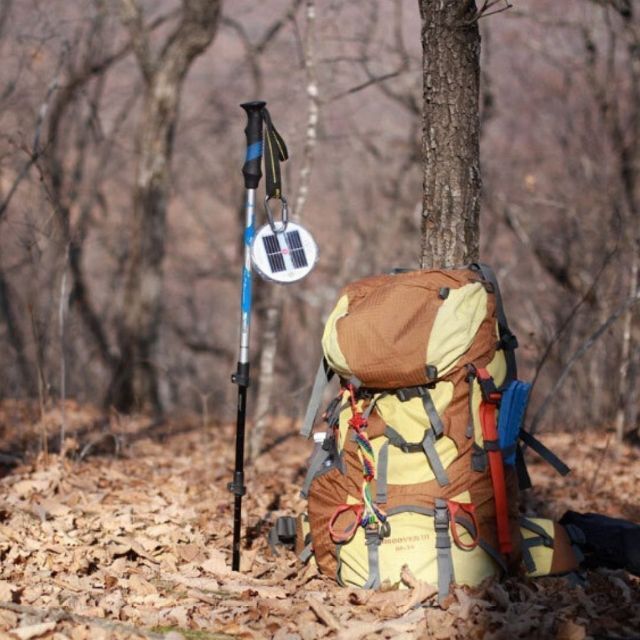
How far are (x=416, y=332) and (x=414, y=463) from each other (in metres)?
0.57

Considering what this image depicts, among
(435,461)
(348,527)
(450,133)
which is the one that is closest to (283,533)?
(348,527)

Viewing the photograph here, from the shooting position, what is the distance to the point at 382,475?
3.99 metres

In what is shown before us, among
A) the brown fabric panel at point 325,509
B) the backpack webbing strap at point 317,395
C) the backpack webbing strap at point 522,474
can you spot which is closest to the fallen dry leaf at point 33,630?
the brown fabric panel at point 325,509

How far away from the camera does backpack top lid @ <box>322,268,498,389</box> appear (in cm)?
391

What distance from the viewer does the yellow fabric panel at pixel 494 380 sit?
13.1ft

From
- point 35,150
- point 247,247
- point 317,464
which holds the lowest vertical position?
point 317,464

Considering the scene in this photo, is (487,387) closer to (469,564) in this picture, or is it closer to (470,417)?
(470,417)

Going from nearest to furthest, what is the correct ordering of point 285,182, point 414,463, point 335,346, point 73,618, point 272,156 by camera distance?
point 73,618, point 414,463, point 335,346, point 272,156, point 285,182

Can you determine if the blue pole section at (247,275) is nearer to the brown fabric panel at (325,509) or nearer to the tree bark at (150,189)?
the brown fabric panel at (325,509)

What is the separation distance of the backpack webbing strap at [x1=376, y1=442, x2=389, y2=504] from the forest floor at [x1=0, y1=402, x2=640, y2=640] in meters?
0.40

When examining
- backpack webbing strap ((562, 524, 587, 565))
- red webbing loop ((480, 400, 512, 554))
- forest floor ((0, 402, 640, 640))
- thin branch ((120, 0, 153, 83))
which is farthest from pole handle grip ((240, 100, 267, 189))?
thin branch ((120, 0, 153, 83))

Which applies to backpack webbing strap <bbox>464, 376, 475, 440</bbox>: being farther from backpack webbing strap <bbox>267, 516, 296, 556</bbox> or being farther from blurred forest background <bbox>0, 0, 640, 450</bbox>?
blurred forest background <bbox>0, 0, 640, 450</bbox>

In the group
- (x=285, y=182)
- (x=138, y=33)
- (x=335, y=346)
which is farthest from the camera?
(x=285, y=182)

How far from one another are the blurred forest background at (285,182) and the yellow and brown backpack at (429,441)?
2517mm
